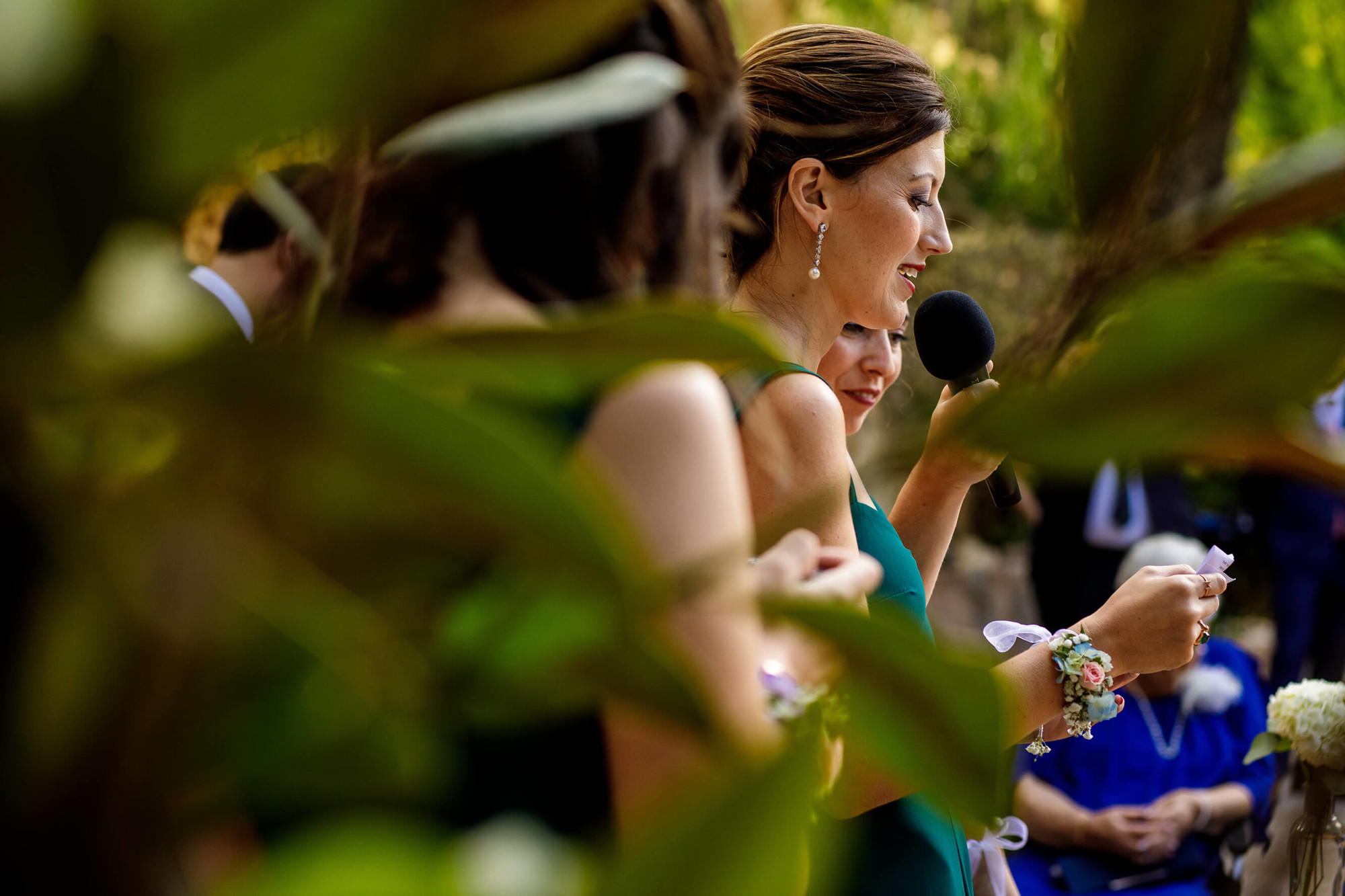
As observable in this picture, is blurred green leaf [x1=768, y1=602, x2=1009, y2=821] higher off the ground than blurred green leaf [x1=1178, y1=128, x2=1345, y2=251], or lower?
lower

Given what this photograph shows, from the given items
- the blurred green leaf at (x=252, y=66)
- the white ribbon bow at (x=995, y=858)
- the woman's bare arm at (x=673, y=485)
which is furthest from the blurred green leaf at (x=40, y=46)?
the white ribbon bow at (x=995, y=858)

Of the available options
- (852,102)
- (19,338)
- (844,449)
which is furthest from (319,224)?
(852,102)

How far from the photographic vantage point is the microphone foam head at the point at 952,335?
1.42m

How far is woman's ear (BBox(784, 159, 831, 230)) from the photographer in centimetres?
149

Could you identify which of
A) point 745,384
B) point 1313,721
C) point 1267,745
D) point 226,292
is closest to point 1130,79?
point 745,384

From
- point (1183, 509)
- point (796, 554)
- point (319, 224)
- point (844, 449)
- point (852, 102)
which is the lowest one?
point (1183, 509)

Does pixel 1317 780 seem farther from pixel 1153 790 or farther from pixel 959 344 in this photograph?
pixel 959 344

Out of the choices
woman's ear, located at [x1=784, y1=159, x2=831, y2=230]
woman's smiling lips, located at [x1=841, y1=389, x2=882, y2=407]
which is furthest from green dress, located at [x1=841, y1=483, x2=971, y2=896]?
woman's smiling lips, located at [x1=841, y1=389, x2=882, y2=407]

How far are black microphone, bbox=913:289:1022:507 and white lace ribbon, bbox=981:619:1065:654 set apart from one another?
0.63 ft

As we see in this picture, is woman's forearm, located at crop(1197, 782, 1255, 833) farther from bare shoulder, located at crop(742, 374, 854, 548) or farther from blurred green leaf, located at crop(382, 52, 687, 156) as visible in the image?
blurred green leaf, located at crop(382, 52, 687, 156)

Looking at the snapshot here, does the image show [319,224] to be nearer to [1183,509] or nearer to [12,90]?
[12,90]

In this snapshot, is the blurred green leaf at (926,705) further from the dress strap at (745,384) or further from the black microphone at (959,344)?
the black microphone at (959,344)

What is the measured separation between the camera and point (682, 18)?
16.5 inches

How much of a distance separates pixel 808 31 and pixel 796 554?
1273 mm
